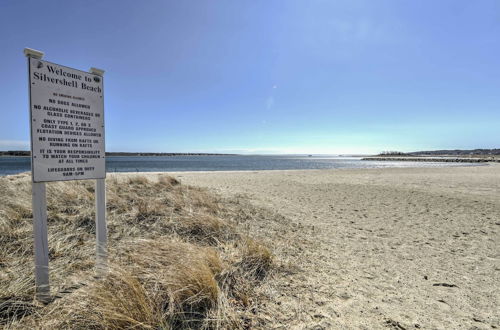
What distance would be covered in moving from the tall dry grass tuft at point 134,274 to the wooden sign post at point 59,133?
0.30 meters

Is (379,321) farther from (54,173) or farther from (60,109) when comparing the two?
(60,109)

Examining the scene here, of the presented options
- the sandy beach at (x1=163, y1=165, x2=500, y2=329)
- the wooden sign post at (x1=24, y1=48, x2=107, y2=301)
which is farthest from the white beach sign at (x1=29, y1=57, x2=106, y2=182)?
the sandy beach at (x1=163, y1=165, x2=500, y2=329)

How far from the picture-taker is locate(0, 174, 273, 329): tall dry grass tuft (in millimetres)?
2115

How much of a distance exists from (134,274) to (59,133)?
1.67 m

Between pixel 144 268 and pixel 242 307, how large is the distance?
3.91 feet

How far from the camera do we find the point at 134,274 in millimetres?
2703

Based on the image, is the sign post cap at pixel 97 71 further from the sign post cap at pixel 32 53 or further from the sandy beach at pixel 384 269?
the sandy beach at pixel 384 269

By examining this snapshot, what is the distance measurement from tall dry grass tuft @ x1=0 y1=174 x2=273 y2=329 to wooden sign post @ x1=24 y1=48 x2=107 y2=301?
0.30 m

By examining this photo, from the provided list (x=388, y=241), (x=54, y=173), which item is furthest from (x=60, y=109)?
(x=388, y=241)

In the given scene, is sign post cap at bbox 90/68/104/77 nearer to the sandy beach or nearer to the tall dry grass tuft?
the tall dry grass tuft

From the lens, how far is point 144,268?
2.83 metres

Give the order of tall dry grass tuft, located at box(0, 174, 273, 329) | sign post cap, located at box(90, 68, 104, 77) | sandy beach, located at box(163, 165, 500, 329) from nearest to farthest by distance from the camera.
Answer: tall dry grass tuft, located at box(0, 174, 273, 329) → sandy beach, located at box(163, 165, 500, 329) → sign post cap, located at box(90, 68, 104, 77)

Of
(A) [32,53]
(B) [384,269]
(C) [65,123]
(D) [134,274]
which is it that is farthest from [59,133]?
(B) [384,269]

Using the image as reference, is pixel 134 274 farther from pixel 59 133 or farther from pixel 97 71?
pixel 97 71
